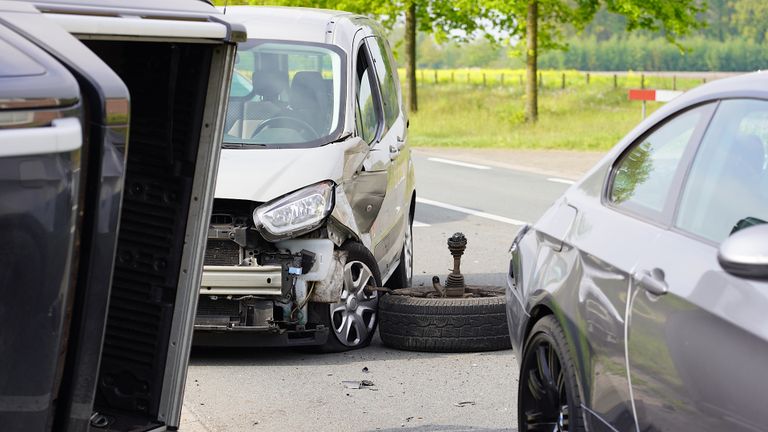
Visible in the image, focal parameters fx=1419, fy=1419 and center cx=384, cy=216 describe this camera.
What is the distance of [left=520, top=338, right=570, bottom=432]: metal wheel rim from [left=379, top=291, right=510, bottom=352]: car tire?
8.67 ft

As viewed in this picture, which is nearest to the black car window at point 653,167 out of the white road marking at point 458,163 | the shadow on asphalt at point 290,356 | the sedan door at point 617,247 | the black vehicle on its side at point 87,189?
the sedan door at point 617,247

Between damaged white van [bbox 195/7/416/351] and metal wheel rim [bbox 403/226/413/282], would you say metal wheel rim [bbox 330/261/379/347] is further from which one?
metal wheel rim [bbox 403/226/413/282]

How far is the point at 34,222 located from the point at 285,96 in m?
5.37

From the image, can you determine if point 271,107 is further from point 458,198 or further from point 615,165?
point 458,198

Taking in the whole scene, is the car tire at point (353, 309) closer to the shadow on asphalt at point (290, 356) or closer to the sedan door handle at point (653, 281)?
the shadow on asphalt at point (290, 356)

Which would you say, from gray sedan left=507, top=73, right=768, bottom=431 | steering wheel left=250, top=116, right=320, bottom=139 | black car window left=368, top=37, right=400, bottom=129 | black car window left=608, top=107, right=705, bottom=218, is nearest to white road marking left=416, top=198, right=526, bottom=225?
black car window left=368, top=37, right=400, bottom=129

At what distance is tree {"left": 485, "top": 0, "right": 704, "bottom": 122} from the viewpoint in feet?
112

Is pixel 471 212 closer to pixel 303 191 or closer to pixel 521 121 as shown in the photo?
pixel 303 191

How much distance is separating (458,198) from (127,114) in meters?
14.4

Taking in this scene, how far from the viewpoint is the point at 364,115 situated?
9125 millimetres

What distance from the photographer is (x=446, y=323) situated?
8445 millimetres

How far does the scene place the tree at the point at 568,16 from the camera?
34.2 m

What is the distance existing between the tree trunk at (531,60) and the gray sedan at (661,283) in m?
30.4

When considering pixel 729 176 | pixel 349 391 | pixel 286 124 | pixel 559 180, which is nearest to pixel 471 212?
pixel 559 180
